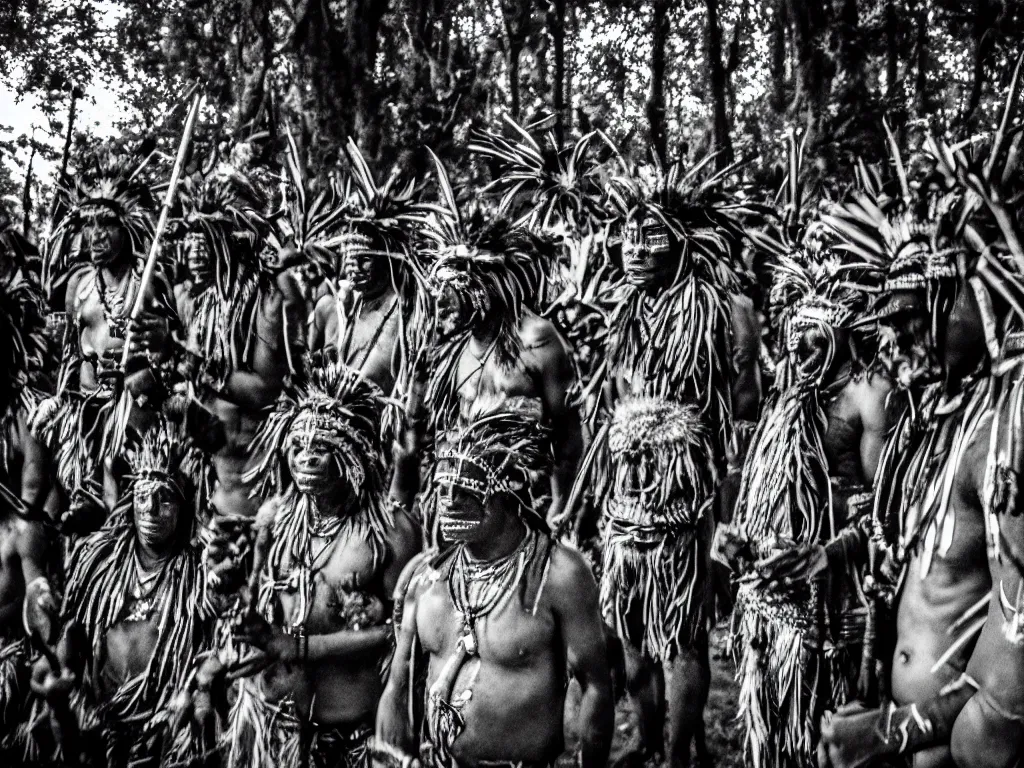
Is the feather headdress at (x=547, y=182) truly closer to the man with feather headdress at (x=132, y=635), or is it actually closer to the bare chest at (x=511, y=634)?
the man with feather headdress at (x=132, y=635)

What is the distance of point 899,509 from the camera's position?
11.6ft

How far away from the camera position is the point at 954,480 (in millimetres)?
3225

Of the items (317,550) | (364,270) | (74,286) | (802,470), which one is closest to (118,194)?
(74,286)

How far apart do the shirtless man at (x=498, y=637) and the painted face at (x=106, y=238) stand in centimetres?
347

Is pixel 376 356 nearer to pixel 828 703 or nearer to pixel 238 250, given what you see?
pixel 238 250

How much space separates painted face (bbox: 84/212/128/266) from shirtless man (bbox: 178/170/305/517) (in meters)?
0.50

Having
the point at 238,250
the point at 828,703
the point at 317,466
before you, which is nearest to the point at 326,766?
the point at 317,466

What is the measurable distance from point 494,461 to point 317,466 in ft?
3.13

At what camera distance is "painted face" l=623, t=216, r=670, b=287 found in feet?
17.3

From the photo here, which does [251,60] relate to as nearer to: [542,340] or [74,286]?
[74,286]

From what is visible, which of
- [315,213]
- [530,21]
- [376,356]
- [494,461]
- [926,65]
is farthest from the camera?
[530,21]

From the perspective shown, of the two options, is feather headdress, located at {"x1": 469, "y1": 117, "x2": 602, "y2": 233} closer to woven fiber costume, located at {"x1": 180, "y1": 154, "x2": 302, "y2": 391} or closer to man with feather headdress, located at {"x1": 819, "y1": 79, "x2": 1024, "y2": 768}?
woven fiber costume, located at {"x1": 180, "y1": 154, "x2": 302, "y2": 391}

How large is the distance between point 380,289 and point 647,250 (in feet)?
4.77

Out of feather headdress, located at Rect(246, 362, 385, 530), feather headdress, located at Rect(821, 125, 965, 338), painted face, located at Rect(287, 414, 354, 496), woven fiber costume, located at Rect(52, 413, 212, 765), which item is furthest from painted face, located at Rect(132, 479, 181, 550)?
feather headdress, located at Rect(821, 125, 965, 338)
